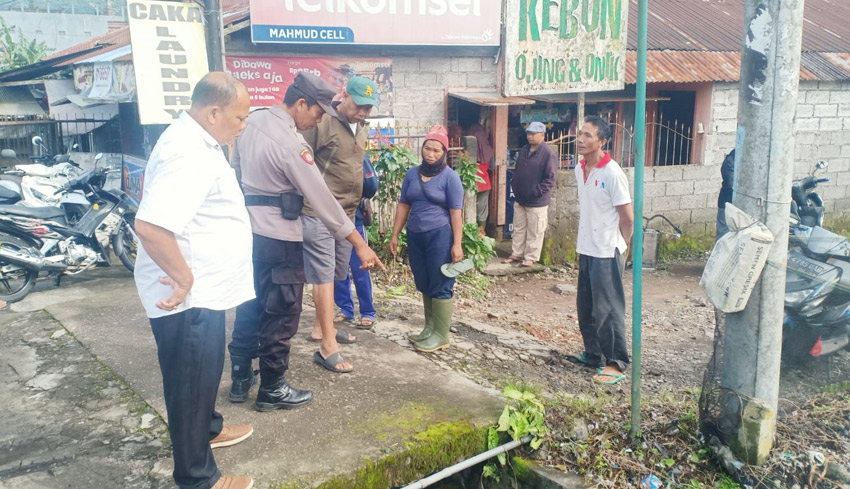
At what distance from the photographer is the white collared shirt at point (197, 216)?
91.8 inches

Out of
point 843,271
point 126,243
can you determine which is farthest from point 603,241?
point 126,243

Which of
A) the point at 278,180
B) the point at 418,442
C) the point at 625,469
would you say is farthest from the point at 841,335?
the point at 278,180

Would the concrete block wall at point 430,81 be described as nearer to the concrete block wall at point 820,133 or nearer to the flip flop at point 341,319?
the concrete block wall at point 820,133

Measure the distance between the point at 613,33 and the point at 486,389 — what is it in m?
6.41

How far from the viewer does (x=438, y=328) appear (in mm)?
4660

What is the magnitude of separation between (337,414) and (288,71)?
570 cm

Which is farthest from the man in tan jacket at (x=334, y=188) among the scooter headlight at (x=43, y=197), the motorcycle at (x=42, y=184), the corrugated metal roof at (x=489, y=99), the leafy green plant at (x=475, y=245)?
the corrugated metal roof at (x=489, y=99)

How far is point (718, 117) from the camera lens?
9.79 m

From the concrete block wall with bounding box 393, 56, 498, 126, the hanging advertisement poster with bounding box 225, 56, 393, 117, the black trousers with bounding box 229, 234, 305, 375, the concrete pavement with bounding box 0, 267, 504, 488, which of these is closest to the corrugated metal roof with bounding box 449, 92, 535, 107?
the concrete block wall with bounding box 393, 56, 498, 126

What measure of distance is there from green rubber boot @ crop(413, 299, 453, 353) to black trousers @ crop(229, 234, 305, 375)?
140cm

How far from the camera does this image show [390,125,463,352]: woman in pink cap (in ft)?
14.8

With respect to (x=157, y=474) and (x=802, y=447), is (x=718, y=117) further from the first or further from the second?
(x=157, y=474)

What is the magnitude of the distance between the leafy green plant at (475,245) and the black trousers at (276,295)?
3.77 metres

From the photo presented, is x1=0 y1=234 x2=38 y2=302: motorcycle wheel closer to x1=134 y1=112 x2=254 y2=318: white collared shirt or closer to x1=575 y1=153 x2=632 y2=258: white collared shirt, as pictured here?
x1=134 y1=112 x2=254 y2=318: white collared shirt
